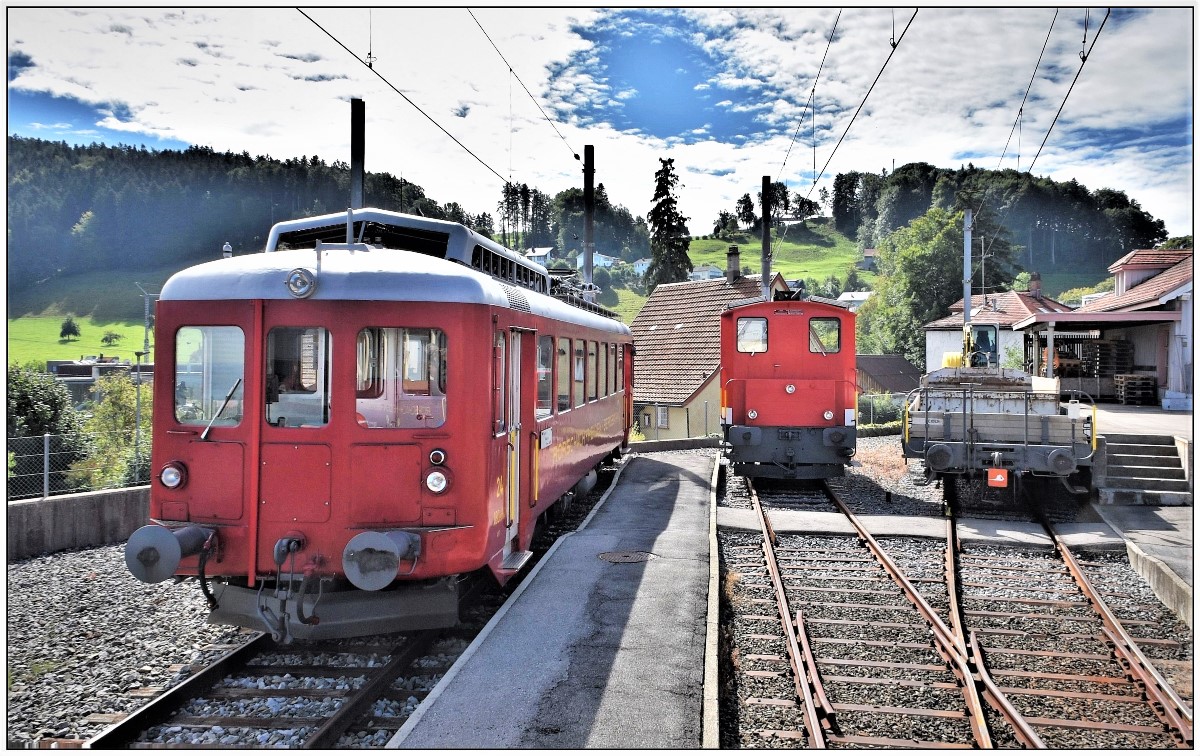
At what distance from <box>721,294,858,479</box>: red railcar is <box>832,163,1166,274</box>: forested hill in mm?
4491

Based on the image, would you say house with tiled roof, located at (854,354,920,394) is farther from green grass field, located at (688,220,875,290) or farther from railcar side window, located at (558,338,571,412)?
green grass field, located at (688,220,875,290)

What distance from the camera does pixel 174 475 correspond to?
574cm

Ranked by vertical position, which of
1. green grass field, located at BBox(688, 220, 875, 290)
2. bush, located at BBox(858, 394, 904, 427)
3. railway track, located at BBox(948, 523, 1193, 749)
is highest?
green grass field, located at BBox(688, 220, 875, 290)

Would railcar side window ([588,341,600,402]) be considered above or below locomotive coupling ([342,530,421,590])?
above

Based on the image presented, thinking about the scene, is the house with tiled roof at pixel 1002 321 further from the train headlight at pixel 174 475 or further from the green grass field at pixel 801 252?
the green grass field at pixel 801 252

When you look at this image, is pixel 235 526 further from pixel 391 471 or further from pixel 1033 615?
pixel 1033 615

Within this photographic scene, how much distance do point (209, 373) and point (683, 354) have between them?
24939mm

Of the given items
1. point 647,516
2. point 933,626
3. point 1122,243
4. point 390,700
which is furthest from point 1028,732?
point 1122,243

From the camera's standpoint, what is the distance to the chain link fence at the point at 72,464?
410 inches

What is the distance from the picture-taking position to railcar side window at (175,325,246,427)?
579cm

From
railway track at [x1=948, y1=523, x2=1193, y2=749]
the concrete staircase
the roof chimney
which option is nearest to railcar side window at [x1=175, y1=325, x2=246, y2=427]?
railway track at [x1=948, y1=523, x2=1193, y2=749]

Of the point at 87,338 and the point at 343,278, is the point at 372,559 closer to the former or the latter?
the point at 343,278

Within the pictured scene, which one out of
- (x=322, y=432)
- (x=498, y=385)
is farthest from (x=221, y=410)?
(x=498, y=385)

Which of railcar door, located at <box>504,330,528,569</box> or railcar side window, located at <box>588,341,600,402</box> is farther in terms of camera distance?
railcar side window, located at <box>588,341,600,402</box>
